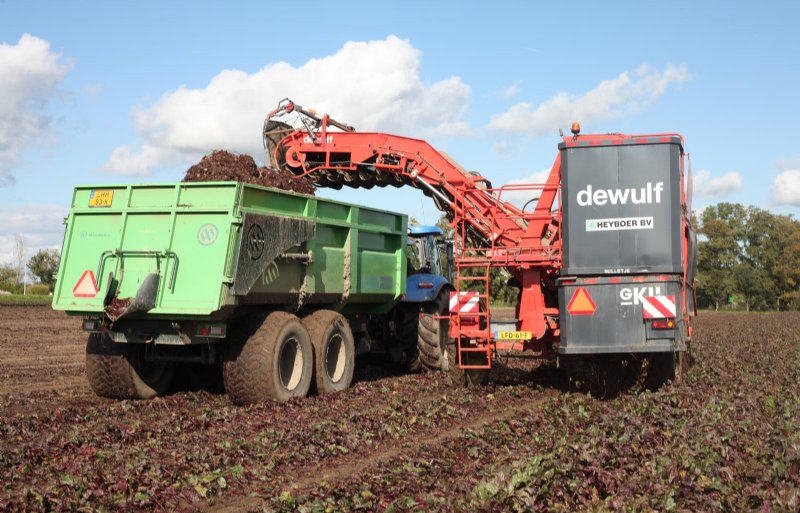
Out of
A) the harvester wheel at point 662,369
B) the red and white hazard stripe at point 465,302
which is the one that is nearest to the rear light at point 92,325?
the red and white hazard stripe at point 465,302

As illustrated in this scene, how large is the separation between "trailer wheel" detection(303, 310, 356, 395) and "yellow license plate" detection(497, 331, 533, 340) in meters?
2.26

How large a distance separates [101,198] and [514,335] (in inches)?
214

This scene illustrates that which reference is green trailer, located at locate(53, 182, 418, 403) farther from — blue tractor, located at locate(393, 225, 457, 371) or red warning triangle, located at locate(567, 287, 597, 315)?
red warning triangle, located at locate(567, 287, 597, 315)

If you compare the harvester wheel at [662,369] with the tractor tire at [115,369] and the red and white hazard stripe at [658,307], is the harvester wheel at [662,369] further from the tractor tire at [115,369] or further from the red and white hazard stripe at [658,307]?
the tractor tire at [115,369]

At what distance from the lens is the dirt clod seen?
11.2 m

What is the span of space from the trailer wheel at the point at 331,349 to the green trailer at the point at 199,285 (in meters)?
0.02

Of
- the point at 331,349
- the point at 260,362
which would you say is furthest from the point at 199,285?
the point at 331,349

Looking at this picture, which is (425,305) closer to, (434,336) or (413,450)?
(434,336)

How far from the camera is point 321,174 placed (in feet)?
46.1

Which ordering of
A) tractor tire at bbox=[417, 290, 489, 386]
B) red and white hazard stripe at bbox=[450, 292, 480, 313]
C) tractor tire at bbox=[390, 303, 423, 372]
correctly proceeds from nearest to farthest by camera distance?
red and white hazard stripe at bbox=[450, 292, 480, 313] → tractor tire at bbox=[417, 290, 489, 386] → tractor tire at bbox=[390, 303, 423, 372]

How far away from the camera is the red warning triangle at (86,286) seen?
32.9 feet

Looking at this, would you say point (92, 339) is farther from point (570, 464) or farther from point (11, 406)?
point (570, 464)

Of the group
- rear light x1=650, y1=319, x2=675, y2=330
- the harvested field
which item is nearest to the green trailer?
the harvested field

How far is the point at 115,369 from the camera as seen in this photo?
10625 millimetres
